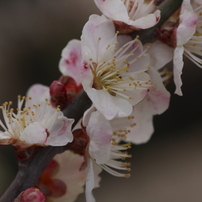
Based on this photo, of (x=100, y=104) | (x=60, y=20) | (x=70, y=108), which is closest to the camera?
(x=100, y=104)

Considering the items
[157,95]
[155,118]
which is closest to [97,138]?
[157,95]

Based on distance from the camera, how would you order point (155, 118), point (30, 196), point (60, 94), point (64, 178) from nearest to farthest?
point (30, 196) < point (60, 94) < point (64, 178) < point (155, 118)

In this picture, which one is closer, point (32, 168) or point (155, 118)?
point (32, 168)

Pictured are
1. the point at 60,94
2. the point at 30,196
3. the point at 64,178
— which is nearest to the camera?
the point at 30,196

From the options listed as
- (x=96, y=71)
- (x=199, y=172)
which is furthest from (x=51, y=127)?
(x=199, y=172)

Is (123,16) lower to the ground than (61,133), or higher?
higher

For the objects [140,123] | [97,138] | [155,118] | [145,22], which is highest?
[145,22]

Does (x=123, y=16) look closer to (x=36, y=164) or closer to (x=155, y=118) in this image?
A: (x=36, y=164)

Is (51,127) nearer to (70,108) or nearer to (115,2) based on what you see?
(70,108)
